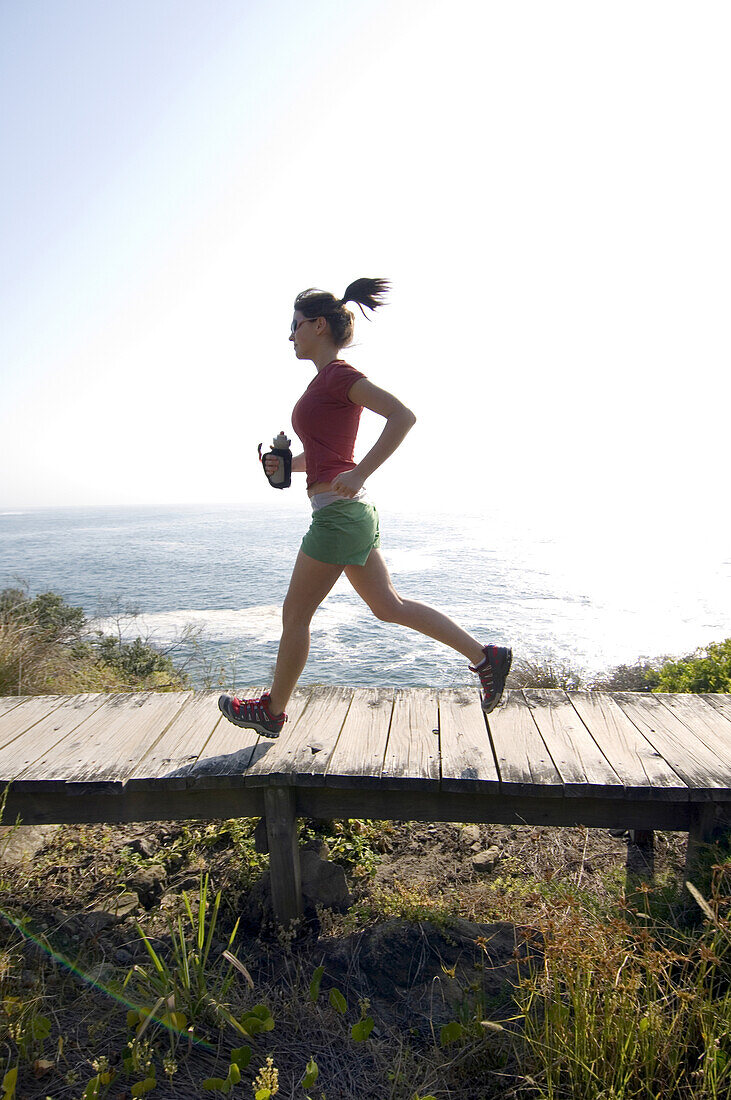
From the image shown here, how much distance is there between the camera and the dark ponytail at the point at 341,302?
2.88 m

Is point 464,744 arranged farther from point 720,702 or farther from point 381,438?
point 720,702

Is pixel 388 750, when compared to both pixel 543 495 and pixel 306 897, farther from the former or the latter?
pixel 543 495

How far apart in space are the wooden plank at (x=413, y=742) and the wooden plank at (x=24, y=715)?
1.97 meters

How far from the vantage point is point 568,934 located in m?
1.83

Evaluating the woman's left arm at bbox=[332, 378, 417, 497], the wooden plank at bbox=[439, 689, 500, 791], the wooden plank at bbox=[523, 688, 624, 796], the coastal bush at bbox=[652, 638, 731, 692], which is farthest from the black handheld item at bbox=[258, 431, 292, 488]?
the coastal bush at bbox=[652, 638, 731, 692]

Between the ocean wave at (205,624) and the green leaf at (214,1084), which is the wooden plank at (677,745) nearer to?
the green leaf at (214,1084)

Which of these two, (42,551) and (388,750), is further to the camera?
(42,551)

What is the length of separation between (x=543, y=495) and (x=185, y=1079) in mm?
56556

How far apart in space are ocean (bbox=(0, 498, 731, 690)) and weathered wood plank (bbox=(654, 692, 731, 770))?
2.90 meters

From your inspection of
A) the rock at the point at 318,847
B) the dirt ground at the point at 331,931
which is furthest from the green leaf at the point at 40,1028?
the rock at the point at 318,847

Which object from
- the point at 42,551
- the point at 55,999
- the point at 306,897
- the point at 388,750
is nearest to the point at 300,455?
the point at 388,750

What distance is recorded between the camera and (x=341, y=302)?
2.91 m

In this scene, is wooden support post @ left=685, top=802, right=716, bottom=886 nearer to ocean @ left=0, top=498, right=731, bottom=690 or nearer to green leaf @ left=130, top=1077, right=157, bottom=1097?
green leaf @ left=130, top=1077, right=157, bottom=1097

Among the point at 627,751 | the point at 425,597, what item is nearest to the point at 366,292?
the point at 627,751
